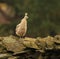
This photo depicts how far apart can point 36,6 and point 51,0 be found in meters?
→ 0.84

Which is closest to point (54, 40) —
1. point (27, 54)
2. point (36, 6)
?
point (27, 54)

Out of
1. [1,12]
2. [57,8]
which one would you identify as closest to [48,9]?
[57,8]

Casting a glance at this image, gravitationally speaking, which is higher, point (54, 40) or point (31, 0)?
point (31, 0)

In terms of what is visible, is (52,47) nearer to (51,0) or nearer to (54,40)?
(54,40)

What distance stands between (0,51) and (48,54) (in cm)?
83

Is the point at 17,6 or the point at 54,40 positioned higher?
the point at 17,6

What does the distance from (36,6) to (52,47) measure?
6.72 metres

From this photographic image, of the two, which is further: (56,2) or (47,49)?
(56,2)

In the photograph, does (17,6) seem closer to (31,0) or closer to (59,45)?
(31,0)

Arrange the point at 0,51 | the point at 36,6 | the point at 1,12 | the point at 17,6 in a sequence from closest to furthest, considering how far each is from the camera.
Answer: the point at 0,51 < the point at 36,6 < the point at 17,6 < the point at 1,12

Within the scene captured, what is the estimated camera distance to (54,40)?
5852 millimetres

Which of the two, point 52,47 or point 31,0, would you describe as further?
point 31,0

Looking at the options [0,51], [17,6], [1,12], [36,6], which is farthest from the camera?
[1,12]

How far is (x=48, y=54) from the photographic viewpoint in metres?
5.75
